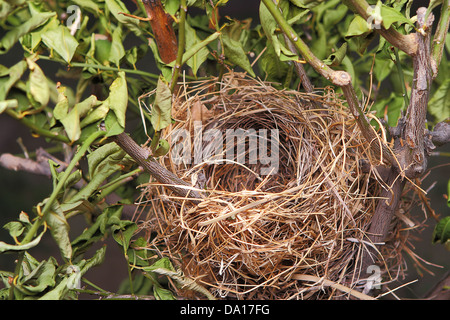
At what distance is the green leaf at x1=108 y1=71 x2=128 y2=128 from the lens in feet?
1.41

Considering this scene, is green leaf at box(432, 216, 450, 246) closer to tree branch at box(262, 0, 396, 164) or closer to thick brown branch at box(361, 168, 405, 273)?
thick brown branch at box(361, 168, 405, 273)

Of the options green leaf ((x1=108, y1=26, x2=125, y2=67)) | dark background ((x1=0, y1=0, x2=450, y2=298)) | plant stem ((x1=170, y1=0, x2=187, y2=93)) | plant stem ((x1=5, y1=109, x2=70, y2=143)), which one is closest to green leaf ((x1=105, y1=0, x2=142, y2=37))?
green leaf ((x1=108, y1=26, x2=125, y2=67))

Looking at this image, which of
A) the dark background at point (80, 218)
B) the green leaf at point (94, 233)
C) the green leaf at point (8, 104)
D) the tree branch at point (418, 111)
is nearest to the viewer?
the green leaf at point (8, 104)

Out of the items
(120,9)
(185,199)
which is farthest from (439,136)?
(120,9)

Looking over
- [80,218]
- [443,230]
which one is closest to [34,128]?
[443,230]

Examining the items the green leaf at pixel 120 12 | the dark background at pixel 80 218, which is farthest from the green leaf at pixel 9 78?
the dark background at pixel 80 218

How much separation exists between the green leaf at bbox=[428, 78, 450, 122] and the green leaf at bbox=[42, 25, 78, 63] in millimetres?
515

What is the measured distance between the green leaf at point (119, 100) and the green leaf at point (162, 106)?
3 centimetres

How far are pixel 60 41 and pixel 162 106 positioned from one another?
0.18m

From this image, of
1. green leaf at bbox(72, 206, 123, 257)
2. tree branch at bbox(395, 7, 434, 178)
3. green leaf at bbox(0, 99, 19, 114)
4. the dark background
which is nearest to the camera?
green leaf at bbox(0, 99, 19, 114)

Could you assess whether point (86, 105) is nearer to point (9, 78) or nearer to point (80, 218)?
point (9, 78)

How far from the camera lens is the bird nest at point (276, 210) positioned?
584 mm

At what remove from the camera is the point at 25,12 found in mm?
739

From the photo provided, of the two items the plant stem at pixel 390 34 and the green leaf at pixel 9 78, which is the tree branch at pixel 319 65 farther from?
the green leaf at pixel 9 78
